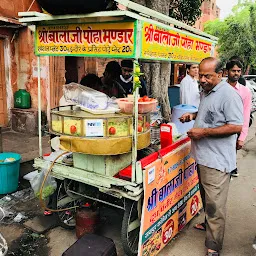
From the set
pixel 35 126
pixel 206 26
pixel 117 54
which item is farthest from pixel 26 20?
pixel 206 26

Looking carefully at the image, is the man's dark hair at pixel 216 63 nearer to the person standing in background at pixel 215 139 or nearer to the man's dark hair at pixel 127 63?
the person standing in background at pixel 215 139

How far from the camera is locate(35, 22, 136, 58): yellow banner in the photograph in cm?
238

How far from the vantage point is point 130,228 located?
2.97m

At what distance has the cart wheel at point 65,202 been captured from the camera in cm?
345

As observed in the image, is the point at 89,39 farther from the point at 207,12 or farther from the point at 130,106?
the point at 207,12

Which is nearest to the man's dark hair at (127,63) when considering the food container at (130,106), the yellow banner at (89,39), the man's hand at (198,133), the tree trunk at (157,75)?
the food container at (130,106)

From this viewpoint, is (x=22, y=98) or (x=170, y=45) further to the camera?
(x=22, y=98)

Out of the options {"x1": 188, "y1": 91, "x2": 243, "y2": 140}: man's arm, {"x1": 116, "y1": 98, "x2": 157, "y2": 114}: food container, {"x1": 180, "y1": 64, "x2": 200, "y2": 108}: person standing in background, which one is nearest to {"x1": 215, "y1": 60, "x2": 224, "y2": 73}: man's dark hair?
{"x1": 188, "y1": 91, "x2": 243, "y2": 140}: man's arm

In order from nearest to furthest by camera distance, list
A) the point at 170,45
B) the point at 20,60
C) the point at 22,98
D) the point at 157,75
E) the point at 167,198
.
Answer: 1. the point at 170,45
2. the point at 167,198
3. the point at 157,75
4. the point at 22,98
5. the point at 20,60

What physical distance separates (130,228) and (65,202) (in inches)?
38.1

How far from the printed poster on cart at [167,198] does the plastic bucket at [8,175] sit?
236 cm

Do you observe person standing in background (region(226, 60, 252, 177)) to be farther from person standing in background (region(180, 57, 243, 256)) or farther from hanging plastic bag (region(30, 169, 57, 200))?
hanging plastic bag (region(30, 169, 57, 200))

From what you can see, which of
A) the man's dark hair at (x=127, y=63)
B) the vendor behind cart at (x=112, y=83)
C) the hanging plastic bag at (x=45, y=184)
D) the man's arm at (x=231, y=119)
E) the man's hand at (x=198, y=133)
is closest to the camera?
the man's arm at (x=231, y=119)

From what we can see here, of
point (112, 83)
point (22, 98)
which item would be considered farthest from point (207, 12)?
point (112, 83)
